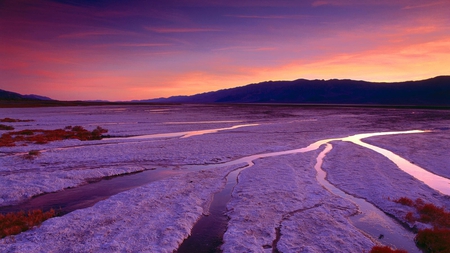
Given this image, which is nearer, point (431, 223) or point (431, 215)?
point (431, 223)

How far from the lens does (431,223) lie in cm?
884

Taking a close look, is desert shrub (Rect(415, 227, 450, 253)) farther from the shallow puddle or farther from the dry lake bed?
the shallow puddle

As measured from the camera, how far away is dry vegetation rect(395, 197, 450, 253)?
7531 millimetres

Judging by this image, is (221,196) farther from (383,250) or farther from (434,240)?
(434,240)

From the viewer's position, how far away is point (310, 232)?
8.46m

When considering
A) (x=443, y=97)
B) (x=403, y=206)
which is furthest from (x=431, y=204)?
(x=443, y=97)

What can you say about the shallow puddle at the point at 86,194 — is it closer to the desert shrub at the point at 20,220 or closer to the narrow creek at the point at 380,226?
the desert shrub at the point at 20,220

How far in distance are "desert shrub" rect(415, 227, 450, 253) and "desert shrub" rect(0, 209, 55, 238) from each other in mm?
11331

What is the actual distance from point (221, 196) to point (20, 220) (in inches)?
274

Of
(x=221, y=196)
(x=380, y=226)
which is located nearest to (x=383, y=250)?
(x=380, y=226)

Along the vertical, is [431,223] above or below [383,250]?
below

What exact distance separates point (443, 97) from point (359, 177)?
8146 inches

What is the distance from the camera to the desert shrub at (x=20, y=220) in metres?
8.17

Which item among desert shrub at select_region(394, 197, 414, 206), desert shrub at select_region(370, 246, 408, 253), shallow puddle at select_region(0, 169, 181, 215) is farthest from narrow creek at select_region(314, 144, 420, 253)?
shallow puddle at select_region(0, 169, 181, 215)
